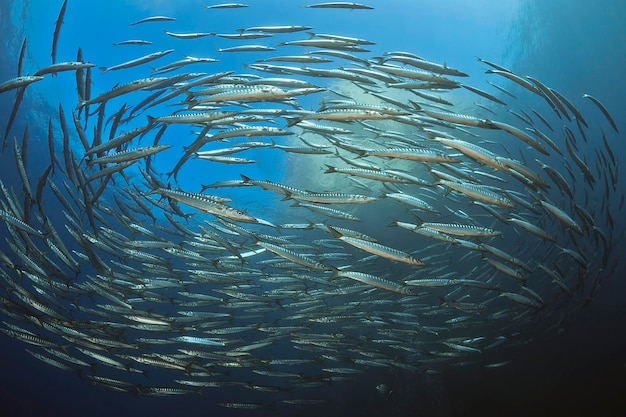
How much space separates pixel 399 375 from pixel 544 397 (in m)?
7.29

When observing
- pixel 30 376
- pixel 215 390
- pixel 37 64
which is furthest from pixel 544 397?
pixel 30 376

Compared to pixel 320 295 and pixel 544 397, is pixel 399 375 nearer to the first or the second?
pixel 544 397

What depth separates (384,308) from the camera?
14219 millimetres

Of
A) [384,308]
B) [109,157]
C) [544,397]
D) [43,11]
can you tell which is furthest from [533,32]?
[544,397]

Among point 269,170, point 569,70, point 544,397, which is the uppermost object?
point 569,70

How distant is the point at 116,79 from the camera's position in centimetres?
1298

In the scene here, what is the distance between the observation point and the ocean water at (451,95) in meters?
12.2

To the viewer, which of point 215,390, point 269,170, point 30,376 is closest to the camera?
point 269,170

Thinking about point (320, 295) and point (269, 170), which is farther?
point (269, 170)

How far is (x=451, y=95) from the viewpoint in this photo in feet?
45.2

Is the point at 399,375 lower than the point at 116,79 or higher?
lower

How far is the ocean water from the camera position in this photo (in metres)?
12.2

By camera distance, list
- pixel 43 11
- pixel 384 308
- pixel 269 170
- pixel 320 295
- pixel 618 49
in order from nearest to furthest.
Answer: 1. pixel 320 295
2. pixel 43 11
3. pixel 618 49
4. pixel 384 308
5. pixel 269 170

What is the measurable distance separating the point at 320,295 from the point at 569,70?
35.2 ft
